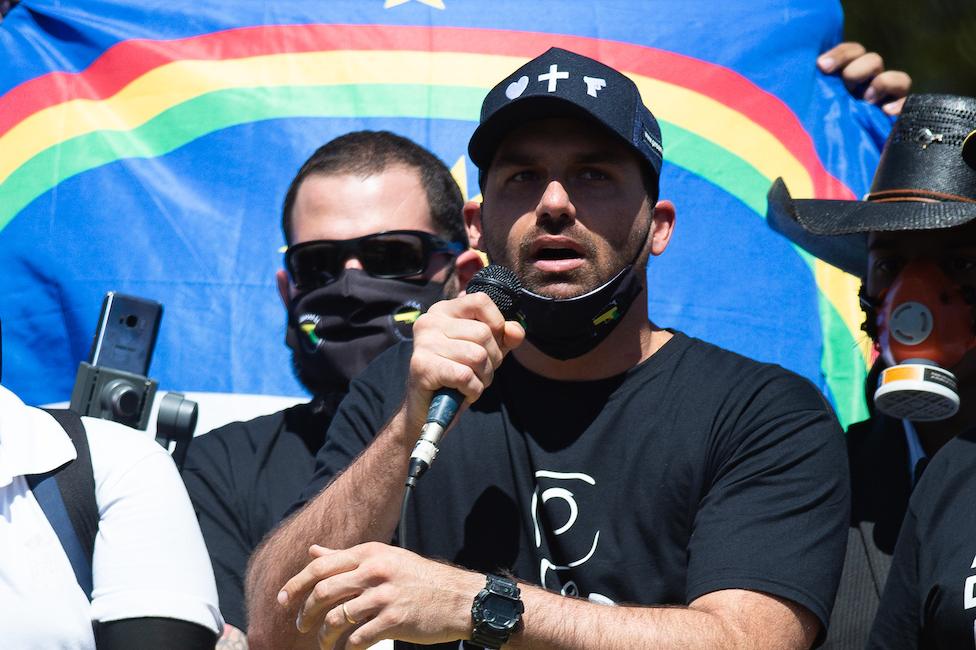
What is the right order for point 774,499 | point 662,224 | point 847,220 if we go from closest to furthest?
point 774,499 < point 662,224 < point 847,220

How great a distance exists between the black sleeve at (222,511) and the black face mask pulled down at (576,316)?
1.14m

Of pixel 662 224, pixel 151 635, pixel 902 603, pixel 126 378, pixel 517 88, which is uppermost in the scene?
pixel 517 88

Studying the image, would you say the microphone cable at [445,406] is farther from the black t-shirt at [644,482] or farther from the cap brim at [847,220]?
the cap brim at [847,220]

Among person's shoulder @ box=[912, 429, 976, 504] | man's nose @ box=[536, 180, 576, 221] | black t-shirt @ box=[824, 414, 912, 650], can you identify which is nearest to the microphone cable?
man's nose @ box=[536, 180, 576, 221]

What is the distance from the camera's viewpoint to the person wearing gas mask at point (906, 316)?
3.69m

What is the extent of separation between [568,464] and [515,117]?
885 millimetres

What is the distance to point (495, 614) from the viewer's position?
268cm

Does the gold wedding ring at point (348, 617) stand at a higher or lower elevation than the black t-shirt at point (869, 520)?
lower

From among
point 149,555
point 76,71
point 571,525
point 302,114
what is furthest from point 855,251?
point 76,71

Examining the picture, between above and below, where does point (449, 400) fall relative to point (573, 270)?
below

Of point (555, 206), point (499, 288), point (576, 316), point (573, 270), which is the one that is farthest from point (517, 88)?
point (499, 288)

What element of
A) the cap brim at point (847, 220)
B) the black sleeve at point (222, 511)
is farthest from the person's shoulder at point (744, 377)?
the black sleeve at point (222, 511)

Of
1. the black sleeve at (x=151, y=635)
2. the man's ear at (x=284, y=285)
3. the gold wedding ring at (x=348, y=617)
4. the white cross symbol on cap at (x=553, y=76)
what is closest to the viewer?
the gold wedding ring at (x=348, y=617)

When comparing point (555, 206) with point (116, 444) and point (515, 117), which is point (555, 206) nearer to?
point (515, 117)
